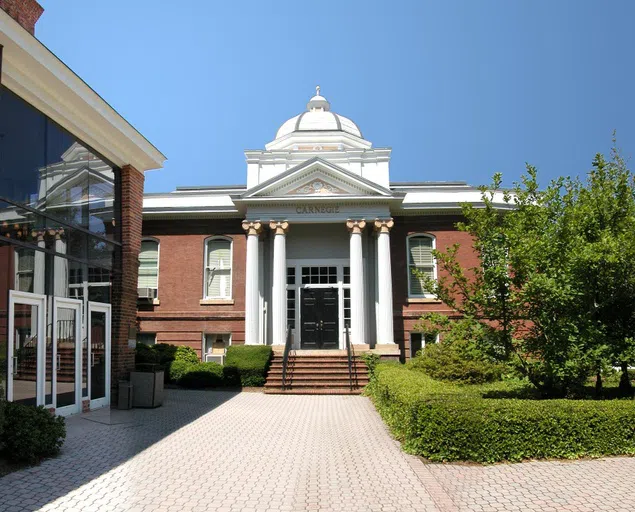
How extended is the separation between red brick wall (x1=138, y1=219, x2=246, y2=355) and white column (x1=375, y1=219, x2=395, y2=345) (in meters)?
5.35

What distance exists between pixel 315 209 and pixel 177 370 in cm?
745

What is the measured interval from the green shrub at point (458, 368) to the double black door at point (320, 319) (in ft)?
16.3

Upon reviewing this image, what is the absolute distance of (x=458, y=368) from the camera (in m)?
17.0

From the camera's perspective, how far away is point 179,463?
8.24 metres

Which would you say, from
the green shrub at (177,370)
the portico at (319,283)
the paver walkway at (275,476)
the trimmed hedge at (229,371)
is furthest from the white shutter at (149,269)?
the paver walkway at (275,476)

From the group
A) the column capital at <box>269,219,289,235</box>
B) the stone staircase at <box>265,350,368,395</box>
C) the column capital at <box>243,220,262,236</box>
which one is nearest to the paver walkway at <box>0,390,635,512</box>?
the stone staircase at <box>265,350,368,395</box>

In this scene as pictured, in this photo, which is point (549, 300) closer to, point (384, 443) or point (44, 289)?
point (384, 443)

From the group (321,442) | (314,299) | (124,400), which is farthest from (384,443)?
(314,299)

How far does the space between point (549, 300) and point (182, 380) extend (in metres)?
11.9

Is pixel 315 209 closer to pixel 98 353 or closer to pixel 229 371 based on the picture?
pixel 229 371

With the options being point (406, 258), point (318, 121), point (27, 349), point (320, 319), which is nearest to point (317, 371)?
point (320, 319)

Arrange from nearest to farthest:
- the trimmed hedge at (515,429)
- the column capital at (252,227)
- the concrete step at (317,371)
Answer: the trimmed hedge at (515,429)
the concrete step at (317,371)
the column capital at (252,227)

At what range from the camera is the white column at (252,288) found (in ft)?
68.5

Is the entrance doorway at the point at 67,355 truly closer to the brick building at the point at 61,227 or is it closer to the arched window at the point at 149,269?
the brick building at the point at 61,227
